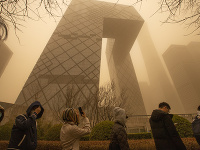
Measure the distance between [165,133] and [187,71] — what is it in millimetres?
81189

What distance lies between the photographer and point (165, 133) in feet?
6.10

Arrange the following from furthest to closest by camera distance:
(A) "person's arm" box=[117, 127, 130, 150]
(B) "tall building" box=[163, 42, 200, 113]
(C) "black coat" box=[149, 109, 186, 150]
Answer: (B) "tall building" box=[163, 42, 200, 113], (A) "person's arm" box=[117, 127, 130, 150], (C) "black coat" box=[149, 109, 186, 150]

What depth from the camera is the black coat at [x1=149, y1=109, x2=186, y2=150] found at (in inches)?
67.2

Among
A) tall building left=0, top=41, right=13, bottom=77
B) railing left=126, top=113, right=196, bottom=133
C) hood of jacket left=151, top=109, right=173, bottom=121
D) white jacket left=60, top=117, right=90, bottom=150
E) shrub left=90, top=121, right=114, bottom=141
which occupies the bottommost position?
railing left=126, top=113, right=196, bottom=133

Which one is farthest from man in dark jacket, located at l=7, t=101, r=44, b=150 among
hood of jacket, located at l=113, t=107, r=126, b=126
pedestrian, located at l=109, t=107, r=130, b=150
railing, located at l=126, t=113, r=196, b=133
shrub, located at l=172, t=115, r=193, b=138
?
railing, located at l=126, t=113, r=196, b=133

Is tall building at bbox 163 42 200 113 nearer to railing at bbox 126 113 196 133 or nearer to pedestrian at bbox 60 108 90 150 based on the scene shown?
railing at bbox 126 113 196 133

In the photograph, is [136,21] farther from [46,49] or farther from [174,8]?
[174,8]

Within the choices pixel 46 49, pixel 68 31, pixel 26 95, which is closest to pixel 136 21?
pixel 68 31

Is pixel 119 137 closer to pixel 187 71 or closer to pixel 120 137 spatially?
pixel 120 137

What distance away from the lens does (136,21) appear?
35125 mm

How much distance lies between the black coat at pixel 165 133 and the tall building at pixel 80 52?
8998mm

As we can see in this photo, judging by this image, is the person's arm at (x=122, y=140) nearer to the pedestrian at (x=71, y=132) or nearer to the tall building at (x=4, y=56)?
the pedestrian at (x=71, y=132)

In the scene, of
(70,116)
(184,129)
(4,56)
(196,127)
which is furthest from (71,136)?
(4,56)

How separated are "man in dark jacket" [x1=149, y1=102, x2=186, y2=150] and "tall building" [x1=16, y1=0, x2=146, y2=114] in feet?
29.5
